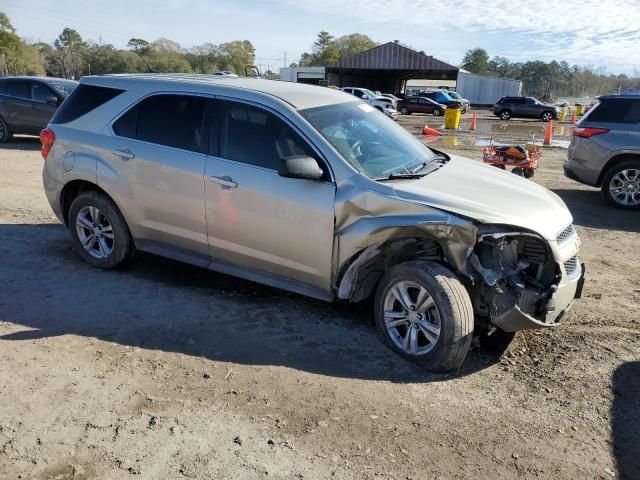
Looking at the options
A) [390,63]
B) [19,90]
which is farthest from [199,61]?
[19,90]

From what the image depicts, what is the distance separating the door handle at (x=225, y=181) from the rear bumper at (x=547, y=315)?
87.7 inches

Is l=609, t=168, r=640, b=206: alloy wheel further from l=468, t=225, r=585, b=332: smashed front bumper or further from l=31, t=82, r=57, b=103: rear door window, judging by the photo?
l=31, t=82, r=57, b=103: rear door window

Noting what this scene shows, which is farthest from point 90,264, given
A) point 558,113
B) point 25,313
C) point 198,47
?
point 198,47

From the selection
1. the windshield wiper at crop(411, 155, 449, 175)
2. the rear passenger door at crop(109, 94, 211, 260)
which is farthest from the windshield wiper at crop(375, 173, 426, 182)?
the rear passenger door at crop(109, 94, 211, 260)

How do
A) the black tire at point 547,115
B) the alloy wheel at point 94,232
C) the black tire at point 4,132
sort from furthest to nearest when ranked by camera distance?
the black tire at point 547,115 < the black tire at point 4,132 < the alloy wheel at point 94,232

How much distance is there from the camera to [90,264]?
539 centimetres

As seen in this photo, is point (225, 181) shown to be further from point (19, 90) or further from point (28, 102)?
point (19, 90)

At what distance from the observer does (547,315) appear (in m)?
3.66

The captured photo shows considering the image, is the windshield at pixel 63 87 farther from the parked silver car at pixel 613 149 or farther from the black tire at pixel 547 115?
the black tire at pixel 547 115

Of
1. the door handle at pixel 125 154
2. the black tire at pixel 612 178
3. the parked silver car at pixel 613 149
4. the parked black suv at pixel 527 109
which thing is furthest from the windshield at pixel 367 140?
the parked black suv at pixel 527 109

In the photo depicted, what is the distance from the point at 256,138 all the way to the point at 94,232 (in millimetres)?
2100

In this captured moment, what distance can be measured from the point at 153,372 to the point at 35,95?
12.3 meters

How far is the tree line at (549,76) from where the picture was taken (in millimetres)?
111562

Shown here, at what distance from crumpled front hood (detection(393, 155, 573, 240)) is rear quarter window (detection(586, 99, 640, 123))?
205 inches
